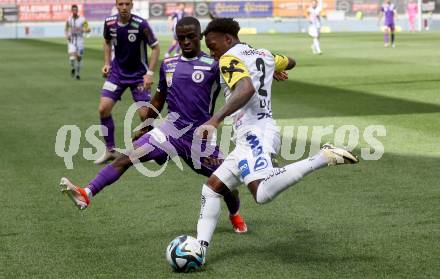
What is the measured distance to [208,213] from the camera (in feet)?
24.7

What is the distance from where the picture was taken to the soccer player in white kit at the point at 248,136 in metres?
7.23

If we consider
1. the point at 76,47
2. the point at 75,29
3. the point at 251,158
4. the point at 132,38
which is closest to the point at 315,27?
the point at 75,29

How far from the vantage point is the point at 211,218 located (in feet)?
24.7

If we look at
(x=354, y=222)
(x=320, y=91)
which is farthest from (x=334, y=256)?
(x=320, y=91)

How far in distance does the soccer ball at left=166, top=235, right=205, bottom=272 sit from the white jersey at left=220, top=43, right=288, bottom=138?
0.93 m

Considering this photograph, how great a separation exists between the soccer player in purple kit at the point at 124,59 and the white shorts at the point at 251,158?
602 centimetres

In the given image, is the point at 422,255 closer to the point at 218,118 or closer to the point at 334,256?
the point at 334,256

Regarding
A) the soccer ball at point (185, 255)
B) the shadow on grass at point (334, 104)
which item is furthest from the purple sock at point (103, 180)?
the shadow on grass at point (334, 104)

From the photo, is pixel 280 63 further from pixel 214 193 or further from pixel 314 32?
pixel 314 32

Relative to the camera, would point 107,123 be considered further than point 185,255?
Yes

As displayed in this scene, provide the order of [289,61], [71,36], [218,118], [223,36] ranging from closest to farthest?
[218,118] → [223,36] → [289,61] → [71,36]

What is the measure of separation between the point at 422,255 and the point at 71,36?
909 inches

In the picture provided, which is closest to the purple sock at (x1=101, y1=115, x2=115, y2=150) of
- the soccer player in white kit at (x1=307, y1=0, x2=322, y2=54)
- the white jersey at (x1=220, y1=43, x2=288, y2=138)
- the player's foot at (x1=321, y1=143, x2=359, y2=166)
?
the white jersey at (x1=220, y1=43, x2=288, y2=138)

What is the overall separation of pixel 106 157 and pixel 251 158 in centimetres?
636
